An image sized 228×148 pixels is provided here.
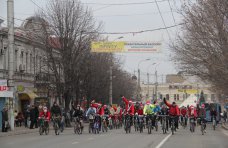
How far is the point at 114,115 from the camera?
38.5 m

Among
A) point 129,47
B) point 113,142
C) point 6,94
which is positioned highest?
point 129,47

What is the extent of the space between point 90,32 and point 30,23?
20.1 ft

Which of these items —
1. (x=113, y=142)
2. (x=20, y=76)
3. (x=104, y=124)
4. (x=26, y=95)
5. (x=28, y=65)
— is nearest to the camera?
(x=113, y=142)

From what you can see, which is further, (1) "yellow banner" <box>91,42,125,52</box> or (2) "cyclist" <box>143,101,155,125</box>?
(1) "yellow banner" <box>91,42,125,52</box>

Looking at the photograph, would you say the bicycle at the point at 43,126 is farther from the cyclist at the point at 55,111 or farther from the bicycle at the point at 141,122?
the bicycle at the point at 141,122

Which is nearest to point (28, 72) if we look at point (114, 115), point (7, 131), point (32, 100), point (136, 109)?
point (32, 100)

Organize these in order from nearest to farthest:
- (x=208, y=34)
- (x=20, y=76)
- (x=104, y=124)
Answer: (x=208, y=34) → (x=104, y=124) → (x=20, y=76)

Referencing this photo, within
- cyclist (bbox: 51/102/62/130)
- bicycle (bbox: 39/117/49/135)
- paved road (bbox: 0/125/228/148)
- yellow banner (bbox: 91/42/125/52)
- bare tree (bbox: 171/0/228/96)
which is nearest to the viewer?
paved road (bbox: 0/125/228/148)

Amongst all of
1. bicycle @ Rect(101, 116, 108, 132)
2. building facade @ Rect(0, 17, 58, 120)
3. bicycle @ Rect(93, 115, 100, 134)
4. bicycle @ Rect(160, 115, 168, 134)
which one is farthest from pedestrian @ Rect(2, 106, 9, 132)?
building facade @ Rect(0, 17, 58, 120)

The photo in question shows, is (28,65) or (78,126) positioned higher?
(28,65)

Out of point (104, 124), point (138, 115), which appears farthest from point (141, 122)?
point (104, 124)

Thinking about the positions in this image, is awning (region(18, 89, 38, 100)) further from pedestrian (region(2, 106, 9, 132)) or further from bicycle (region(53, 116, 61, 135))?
bicycle (region(53, 116, 61, 135))

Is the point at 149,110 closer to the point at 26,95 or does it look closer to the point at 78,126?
the point at 78,126

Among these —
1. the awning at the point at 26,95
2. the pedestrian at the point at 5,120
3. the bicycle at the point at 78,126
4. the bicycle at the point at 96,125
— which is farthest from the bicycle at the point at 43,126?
the awning at the point at 26,95
